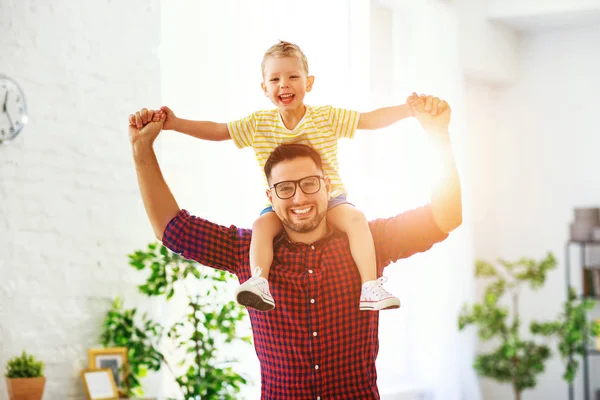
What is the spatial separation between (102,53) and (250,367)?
65.9 inches

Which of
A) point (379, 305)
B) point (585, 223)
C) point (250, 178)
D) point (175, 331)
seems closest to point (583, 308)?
point (585, 223)

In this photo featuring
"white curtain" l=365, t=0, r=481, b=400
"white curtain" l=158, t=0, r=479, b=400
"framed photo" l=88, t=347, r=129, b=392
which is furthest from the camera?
"white curtain" l=365, t=0, r=481, b=400

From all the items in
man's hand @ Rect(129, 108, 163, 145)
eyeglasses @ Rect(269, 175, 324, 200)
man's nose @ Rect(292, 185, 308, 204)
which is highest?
man's hand @ Rect(129, 108, 163, 145)

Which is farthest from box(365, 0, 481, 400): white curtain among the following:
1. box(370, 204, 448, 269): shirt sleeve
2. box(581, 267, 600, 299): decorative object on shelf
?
box(370, 204, 448, 269): shirt sleeve

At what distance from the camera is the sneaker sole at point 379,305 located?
1.89 meters

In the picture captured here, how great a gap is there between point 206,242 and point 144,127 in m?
0.32

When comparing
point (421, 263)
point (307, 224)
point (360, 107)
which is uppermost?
point (360, 107)

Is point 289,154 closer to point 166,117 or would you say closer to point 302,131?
point 302,131

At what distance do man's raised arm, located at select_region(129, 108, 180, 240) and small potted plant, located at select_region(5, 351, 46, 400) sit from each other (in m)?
1.37

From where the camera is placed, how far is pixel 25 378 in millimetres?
3137

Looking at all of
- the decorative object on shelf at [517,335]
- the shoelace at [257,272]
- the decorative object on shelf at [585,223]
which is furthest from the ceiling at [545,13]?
the shoelace at [257,272]

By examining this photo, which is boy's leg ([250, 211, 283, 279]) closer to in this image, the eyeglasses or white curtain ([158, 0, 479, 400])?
the eyeglasses

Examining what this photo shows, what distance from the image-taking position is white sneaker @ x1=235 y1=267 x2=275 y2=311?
1.88 meters

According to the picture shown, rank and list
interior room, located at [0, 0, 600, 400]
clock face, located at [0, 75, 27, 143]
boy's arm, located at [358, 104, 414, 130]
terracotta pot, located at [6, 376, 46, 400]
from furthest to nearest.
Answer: interior room, located at [0, 0, 600, 400], clock face, located at [0, 75, 27, 143], terracotta pot, located at [6, 376, 46, 400], boy's arm, located at [358, 104, 414, 130]
